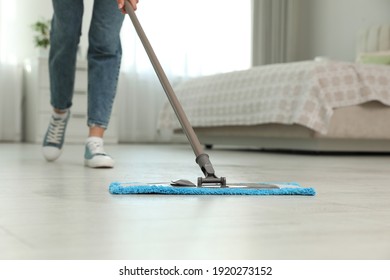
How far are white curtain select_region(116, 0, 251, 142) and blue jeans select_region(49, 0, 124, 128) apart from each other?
11.5 ft

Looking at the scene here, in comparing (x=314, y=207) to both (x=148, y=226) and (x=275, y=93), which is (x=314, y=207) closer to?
(x=148, y=226)

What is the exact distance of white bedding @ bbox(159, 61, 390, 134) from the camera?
364cm

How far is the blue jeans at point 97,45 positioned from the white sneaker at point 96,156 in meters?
0.07

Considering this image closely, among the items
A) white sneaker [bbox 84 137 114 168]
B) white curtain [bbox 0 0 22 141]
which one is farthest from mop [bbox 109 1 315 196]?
white curtain [bbox 0 0 22 141]

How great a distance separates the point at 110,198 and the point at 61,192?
0.17 metres

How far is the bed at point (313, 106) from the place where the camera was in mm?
3666

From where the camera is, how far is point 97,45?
2.33 meters

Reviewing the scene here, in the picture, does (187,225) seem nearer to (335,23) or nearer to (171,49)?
(171,49)

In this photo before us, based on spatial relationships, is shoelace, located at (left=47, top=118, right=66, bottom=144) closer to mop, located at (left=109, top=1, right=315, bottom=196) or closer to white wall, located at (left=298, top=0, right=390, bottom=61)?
mop, located at (left=109, top=1, right=315, bottom=196)

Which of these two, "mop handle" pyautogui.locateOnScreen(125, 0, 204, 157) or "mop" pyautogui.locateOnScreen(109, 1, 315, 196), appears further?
"mop handle" pyautogui.locateOnScreen(125, 0, 204, 157)

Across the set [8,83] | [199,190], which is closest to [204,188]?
[199,190]
